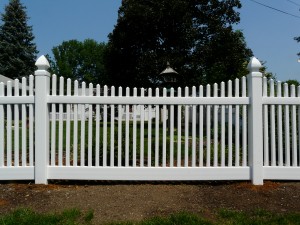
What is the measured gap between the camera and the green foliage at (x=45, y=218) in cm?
376

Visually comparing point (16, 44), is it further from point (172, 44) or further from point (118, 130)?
point (118, 130)

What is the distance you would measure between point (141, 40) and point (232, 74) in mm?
6197

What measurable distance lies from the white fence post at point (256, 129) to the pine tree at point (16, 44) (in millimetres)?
37763

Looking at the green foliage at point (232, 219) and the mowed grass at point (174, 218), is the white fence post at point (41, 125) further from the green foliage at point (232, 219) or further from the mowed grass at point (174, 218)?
the green foliage at point (232, 219)

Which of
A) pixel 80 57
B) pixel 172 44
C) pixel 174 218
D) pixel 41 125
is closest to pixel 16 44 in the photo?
pixel 172 44

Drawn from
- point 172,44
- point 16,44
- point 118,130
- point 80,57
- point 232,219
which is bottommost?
point 232,219

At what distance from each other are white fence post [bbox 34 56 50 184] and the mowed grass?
104cm

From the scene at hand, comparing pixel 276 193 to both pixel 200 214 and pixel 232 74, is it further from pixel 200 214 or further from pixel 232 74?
pixel 232 74

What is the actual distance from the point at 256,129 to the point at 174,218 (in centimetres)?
213

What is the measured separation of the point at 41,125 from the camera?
5094 mm

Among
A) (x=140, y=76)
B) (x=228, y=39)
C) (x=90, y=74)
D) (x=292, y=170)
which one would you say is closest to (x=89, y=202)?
(x=292, y=170)

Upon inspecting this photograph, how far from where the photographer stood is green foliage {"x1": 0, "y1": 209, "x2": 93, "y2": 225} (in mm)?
3756

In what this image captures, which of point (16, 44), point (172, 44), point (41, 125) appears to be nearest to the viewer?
point (41, 125)

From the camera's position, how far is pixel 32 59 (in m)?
40.8
